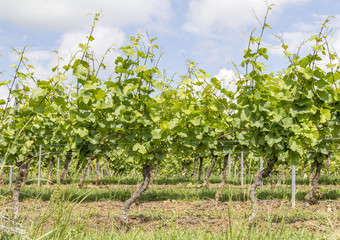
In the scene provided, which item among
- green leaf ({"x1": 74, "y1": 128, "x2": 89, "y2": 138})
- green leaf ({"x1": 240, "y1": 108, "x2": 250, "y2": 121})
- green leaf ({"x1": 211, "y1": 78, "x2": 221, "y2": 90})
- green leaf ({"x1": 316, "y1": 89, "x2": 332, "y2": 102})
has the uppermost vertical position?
green leaf ({"x1": 211, "y1": 78, "x2": 221, "y2": 90})

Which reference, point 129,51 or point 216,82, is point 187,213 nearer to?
point 216,82

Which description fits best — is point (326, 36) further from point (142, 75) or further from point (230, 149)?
point (230, 149)

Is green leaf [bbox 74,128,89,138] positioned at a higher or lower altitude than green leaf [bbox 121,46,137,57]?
lower

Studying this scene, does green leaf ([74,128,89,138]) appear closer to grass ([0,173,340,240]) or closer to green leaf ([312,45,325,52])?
grass ([0,173,340,240])

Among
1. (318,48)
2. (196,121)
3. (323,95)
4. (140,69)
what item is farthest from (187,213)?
(318,48)

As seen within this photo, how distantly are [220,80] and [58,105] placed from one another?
2597mm

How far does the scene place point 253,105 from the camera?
5.02 meters

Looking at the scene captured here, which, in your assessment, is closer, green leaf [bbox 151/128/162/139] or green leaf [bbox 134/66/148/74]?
green leaf [bbox 134/66/148/74]

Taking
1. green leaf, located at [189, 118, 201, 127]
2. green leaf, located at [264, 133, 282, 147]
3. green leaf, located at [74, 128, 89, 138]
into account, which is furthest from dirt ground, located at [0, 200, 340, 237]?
green leaf, located at [189, 118, 201, 127]

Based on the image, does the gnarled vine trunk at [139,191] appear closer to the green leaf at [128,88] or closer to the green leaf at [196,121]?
the green leaf at [196,121]

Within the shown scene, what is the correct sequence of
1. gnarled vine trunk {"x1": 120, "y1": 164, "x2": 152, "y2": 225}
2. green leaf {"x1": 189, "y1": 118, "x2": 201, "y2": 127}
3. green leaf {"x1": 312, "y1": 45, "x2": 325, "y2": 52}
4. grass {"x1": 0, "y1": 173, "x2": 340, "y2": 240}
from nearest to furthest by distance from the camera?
grass {"x1": 0, "y1": 173, "x2": 340, "y2": 240}
green leaf {"x1": 312, "y1": 45, "x2": 325, "y2": 52}
gnarled vine trunk {"x1": 120, "y1": 164, "x2": 152, "y2": 225}
green leaf {"x1": 189, "y1": 118, "x2": 201, "y2": 127}

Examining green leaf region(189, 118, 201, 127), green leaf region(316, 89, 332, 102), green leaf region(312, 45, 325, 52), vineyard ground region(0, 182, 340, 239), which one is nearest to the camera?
vineyard ground region(0, 182, 340, 239)

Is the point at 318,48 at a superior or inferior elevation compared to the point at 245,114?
superior

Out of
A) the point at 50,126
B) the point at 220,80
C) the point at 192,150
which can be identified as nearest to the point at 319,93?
the point at 220,80
